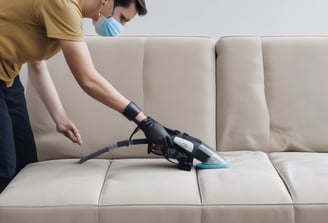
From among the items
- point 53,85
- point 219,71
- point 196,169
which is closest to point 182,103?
point 219,71

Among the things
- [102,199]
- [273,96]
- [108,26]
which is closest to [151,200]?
[102,199]

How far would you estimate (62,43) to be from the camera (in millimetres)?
1757

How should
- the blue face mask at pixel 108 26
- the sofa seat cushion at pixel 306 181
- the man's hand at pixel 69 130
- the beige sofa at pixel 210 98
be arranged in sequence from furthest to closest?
the beige sofa at pixel 210 98 < the man's hand at pixel 69 130 < the blue face mask at pixel 108 26 < the sofa seat cushion at pixel 306 181

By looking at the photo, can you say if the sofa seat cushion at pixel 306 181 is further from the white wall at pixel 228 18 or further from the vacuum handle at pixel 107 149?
the white wall at pixel 228 18

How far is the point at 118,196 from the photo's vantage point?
1.74 meters

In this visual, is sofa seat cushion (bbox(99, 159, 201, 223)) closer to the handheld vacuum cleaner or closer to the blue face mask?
the handheld vacuum cleaner

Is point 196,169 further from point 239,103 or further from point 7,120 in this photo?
point 7,120

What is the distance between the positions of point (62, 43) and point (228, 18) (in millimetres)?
1095

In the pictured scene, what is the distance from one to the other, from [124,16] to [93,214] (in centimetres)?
65

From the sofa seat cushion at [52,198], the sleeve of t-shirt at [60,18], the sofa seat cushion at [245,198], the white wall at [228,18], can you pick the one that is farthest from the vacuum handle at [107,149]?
the white wall at [228,18]

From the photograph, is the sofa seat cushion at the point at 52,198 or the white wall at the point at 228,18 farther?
the white wall at the point at 228,18

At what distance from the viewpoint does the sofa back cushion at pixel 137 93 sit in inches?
90.0

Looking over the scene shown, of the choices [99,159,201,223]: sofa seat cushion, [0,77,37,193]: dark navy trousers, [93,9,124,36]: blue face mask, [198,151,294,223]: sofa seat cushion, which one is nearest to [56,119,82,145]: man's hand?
[0,77,37,193]: dark navy trousers

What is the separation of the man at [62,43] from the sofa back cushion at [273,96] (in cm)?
48
